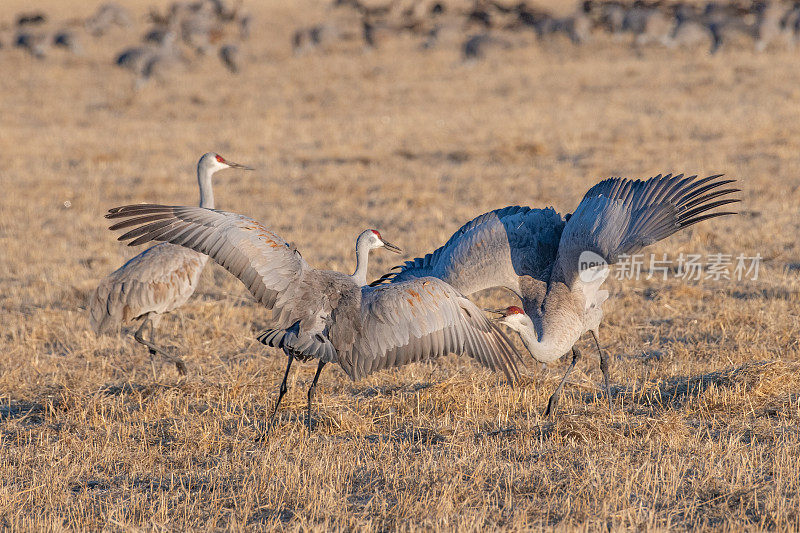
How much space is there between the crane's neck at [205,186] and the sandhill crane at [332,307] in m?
2.76

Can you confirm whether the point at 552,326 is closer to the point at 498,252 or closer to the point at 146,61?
the point at 498,252

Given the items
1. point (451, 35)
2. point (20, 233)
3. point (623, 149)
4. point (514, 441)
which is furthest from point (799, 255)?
point (451, 35)

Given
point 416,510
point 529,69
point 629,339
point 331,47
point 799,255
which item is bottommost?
point 416,510

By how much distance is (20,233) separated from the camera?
10.6m

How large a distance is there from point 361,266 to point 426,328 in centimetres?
89

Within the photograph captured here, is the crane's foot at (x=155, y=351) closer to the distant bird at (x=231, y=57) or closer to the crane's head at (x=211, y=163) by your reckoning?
the crane's head at (x=211, y=163)

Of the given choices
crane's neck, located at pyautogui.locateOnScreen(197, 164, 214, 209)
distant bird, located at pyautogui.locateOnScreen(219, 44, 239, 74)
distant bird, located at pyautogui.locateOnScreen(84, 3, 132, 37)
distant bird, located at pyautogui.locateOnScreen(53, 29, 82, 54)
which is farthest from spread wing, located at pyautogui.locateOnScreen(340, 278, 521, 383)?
distant bird, located at pyautogui.locateOnScreen(84, 3, 132, 37)

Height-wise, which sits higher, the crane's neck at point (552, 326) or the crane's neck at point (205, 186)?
the crane's neck at point (205, 186)

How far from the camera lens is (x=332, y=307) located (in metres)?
5.11

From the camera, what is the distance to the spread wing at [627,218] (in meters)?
5.27

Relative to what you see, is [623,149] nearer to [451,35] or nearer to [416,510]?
[416,510]

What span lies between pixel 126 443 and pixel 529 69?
1992 centimetres

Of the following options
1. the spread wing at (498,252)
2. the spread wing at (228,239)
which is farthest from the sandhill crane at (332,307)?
the spread wing at (498,252)

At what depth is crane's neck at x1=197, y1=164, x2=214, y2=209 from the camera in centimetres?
787
